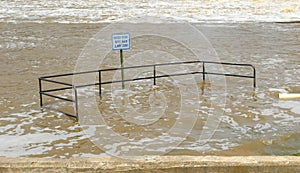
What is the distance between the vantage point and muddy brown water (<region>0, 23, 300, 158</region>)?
8.96 metres

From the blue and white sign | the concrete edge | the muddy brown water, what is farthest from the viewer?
the blue and white sign

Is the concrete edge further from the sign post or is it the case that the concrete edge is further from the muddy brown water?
the sign post

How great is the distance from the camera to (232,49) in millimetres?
23734

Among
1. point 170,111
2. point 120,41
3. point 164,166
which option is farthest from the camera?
point 120,41

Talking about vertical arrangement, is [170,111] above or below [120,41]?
below

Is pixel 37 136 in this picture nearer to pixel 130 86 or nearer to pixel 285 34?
pixel 130 86

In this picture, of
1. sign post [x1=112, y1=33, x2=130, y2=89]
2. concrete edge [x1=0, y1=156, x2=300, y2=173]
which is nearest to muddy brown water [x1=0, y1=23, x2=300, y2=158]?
sign post [x1=112, y1=33, x2=130, y2=89]

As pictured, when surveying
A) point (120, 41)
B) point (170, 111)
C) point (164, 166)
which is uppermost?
point (120, 41)

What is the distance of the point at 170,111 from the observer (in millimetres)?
11625

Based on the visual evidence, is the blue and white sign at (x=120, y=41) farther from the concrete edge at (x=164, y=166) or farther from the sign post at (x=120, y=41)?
the concrete edge at (x=164, y=166)

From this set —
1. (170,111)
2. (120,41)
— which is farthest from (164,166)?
(120,41)

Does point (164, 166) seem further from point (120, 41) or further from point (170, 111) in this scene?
point (120, 41)

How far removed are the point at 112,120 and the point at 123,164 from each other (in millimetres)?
5596

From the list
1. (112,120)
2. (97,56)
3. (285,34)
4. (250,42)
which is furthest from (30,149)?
(285,34)
